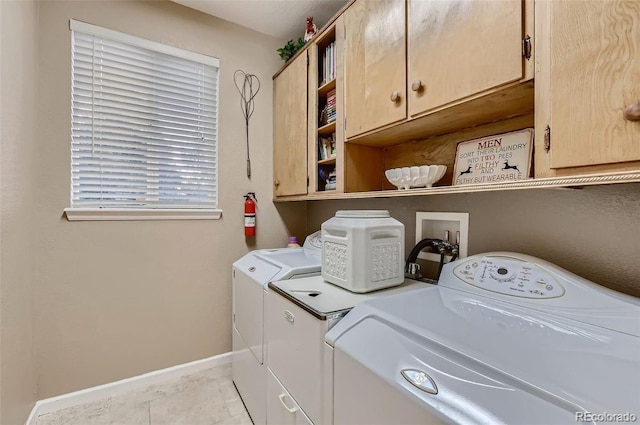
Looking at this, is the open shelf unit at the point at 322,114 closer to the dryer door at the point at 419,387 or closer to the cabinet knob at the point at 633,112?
the dryer door at the point at 419,387

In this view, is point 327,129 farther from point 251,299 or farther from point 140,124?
point 140,124

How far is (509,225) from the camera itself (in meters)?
1.17

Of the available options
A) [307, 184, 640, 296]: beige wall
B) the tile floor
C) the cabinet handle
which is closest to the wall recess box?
[307, 184, 640, 296]: beige wall

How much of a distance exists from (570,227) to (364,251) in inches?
29.0

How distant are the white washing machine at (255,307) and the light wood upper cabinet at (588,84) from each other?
1.18m

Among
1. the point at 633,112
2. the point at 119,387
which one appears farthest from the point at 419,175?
the point at 119,387

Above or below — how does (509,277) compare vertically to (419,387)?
above

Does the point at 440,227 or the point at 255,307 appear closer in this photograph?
the point at 440,227

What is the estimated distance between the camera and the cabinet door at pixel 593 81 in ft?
2.10

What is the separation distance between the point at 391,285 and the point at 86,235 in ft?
6.26

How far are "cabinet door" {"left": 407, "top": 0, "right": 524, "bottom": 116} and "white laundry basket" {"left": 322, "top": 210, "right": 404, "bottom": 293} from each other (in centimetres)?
50

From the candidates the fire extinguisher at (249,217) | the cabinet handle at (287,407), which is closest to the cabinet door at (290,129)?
the fire extinguisher at (249,217)

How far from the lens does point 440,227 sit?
144cm

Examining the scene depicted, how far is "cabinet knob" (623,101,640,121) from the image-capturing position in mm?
617
